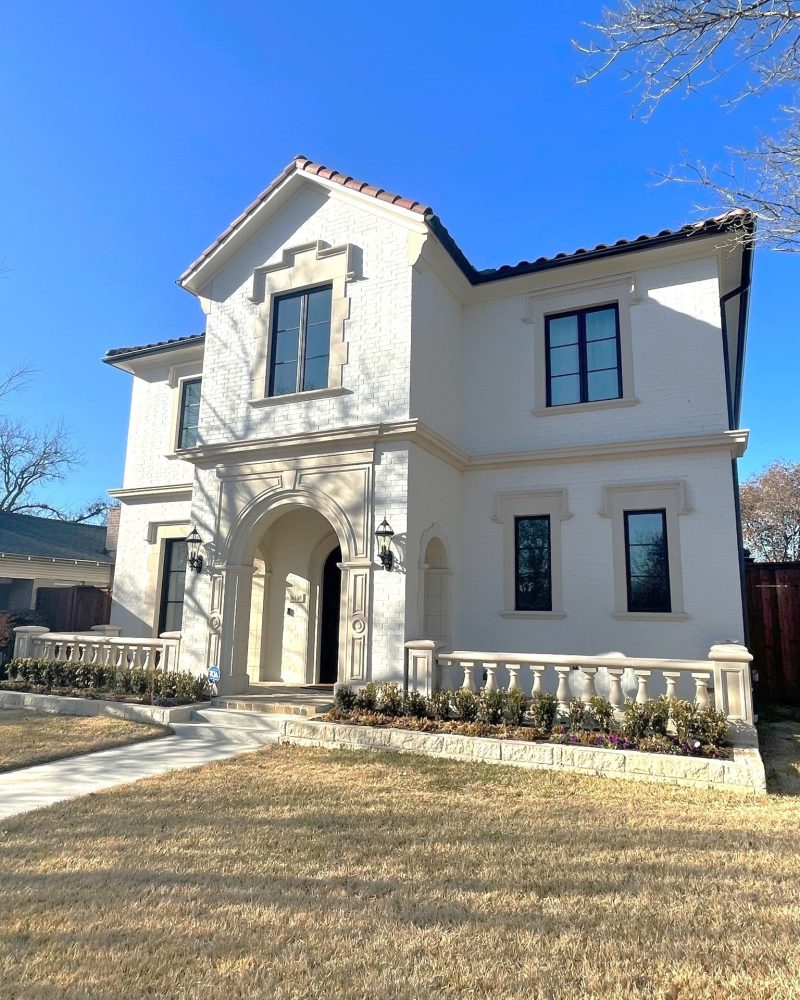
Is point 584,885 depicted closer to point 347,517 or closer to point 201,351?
point 347,517

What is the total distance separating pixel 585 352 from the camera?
445 inches

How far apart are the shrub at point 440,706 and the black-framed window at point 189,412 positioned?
8.96 m

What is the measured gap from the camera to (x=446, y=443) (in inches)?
419

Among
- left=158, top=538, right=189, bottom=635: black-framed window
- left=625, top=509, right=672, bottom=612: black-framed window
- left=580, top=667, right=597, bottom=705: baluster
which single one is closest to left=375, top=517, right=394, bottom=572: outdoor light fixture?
left=580, top=667, right=597, bottom=705: baluster

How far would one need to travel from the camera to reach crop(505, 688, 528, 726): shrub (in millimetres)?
7816

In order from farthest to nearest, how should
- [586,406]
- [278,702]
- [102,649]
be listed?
[102,649] < [586,406] < [278,702]

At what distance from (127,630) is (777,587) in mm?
13342

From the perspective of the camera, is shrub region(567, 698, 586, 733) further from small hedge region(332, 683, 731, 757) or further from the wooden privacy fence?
the wooden privacy fence

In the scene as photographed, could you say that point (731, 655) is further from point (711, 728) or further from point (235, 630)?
point (235, 630)

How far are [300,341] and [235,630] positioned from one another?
201 inches

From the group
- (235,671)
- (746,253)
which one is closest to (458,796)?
(235,671)

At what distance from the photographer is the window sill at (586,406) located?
34.9ft

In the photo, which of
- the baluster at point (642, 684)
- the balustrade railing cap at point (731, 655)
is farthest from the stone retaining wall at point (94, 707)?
the balustrade railing cap at point (731, 655)

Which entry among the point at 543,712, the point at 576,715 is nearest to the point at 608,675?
the point at 576,715
